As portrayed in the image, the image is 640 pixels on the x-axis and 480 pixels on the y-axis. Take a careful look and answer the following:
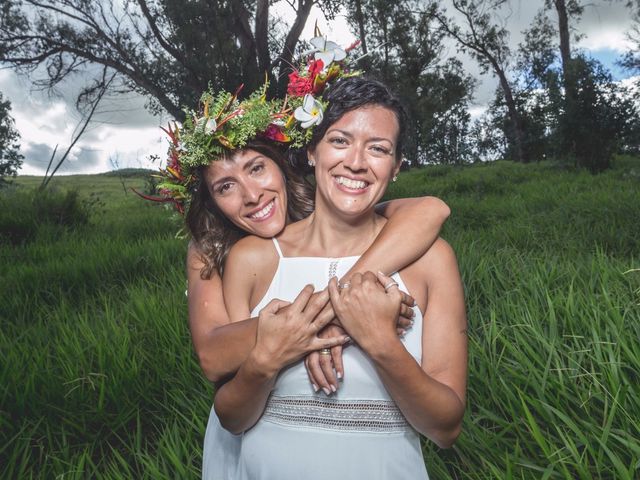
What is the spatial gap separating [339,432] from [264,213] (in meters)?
0.82

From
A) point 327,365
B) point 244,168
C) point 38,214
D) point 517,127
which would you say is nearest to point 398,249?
point 327,365

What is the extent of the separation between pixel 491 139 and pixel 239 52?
1156 inches

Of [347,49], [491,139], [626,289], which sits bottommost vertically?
[626,289]

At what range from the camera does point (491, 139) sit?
3550cm

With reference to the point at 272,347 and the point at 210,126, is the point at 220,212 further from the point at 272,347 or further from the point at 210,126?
the point at 272,347

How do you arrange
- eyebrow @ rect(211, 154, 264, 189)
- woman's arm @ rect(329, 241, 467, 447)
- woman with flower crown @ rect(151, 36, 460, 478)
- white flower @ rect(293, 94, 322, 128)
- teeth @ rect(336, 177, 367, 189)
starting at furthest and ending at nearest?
eyebrow @ rect(211, 154, 264, 189) < white flower @ rect(293, 94, 322, 128) < teeth @ rect(336, 177, 367, 189) < woman with flower crown @ rect(151, 36, 460, 478) < woman's arm @ rect(329, 241, 467, 447)

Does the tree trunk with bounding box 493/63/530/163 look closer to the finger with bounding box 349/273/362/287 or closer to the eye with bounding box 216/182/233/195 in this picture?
the eye with bounding box 216/182/233/195

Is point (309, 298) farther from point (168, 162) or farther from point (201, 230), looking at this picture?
point (168, 162)

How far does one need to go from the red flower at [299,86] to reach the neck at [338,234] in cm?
45

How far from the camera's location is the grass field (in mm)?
1859

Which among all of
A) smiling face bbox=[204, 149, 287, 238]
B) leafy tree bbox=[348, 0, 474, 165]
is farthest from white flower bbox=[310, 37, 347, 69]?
leafy tree bbox=[348, 0, 474, 165]

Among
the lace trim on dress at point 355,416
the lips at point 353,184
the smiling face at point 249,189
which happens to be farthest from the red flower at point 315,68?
the lace trim on dress at point 355,416

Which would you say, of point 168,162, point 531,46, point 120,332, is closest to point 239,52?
point 120,332

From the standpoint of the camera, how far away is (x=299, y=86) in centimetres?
183
